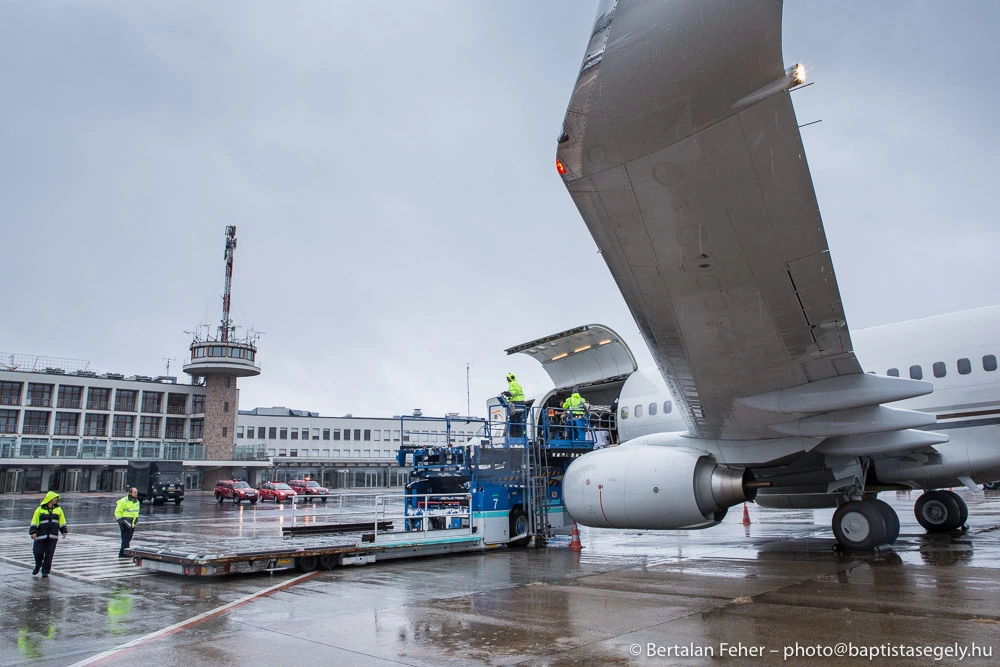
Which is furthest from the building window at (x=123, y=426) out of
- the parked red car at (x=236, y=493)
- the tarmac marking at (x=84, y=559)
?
the tarmac marking at (x=84, y=559)

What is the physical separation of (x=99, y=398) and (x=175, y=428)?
7900 millimetres

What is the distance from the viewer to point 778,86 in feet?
15.2

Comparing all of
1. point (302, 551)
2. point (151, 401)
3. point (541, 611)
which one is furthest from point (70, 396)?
point (541, 611)

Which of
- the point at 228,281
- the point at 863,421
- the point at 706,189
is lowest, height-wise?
the point at 863,421

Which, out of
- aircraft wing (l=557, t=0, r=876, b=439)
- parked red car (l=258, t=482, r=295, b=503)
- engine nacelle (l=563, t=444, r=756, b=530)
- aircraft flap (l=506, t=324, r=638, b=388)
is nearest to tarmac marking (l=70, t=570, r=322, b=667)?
engine nacelle (l=563, t=444, r=756, b=530)

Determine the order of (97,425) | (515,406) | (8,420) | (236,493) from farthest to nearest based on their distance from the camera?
1. (97,425)
2. (8,420)
3. (236,493)
4. (515,406)

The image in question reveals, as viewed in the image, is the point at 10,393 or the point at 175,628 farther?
the point at 10,393

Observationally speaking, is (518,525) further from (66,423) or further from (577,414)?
(66,423)

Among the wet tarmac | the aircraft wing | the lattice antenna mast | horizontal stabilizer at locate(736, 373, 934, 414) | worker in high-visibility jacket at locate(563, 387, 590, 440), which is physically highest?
the lattice antenna mast

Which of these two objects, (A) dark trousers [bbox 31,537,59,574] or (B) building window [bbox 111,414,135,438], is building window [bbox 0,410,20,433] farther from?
(A) dark trousers [bbox 31,537,59,574]

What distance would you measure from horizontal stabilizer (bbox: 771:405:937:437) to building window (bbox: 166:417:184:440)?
7446 centimetres

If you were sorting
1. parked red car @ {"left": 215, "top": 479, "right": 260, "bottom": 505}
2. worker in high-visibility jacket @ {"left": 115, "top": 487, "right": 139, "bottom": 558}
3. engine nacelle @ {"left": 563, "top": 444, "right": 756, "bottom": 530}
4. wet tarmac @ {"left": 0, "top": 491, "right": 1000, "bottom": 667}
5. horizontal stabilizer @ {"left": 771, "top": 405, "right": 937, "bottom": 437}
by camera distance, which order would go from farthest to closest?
1. parked red car @ {"left": 215, "top": 479, "right": 260, "bottom": 505}
2. worker in high-visibility jacket @ {"left": 115, "top": 487, "right": 139, "bottom": 558}
3. engine nacelle @ {"left": 563, "top": 444, "right": 756, "bottom": 530}
4. horizontal stabilizer @ {"left": 771, "top": 405, "right": 937, "bottom": 437}
5. wet tarmac @ {"left": 0, "top": 491, "right": 1000, "bottom": 667}

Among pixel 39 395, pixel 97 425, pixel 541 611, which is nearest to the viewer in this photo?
pixel 541 611

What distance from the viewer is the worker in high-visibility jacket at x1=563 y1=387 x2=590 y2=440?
49.9 ft
